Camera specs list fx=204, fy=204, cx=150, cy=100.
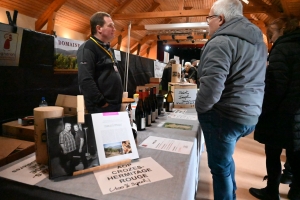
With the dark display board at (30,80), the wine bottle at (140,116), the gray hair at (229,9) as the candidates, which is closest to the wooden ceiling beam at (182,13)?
the dark display board at (30,80)

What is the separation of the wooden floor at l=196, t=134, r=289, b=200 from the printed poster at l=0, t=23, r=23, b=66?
1809 mm

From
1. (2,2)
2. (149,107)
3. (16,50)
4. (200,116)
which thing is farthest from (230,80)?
(2,2)

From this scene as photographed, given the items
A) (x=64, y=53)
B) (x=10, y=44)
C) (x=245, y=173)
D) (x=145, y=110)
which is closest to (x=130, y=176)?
(x=145, y=110)

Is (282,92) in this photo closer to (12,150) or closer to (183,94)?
(183,94)

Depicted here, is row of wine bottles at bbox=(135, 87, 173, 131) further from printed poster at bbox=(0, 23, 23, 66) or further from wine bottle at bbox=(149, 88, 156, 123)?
printed poster at bbox=(0, 23, 23, 66)

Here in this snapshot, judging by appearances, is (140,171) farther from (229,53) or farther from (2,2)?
(2,2)

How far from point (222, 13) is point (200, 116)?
1.95 ft

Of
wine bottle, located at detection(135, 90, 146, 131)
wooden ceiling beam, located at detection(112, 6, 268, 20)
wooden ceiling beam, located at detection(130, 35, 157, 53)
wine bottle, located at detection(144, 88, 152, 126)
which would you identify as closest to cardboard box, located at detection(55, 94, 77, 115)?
wine bottle, located at detection(135, 90, 146, 131)

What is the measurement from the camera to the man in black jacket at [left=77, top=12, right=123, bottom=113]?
4.63 feet

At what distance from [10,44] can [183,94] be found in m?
1.56

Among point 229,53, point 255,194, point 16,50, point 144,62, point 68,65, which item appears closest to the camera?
point 229,53

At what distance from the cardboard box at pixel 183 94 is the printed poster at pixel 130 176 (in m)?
1.40

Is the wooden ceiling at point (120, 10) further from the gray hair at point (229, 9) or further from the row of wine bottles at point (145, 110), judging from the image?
the gray hair at point (229, 9)

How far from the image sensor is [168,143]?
1096 mm
